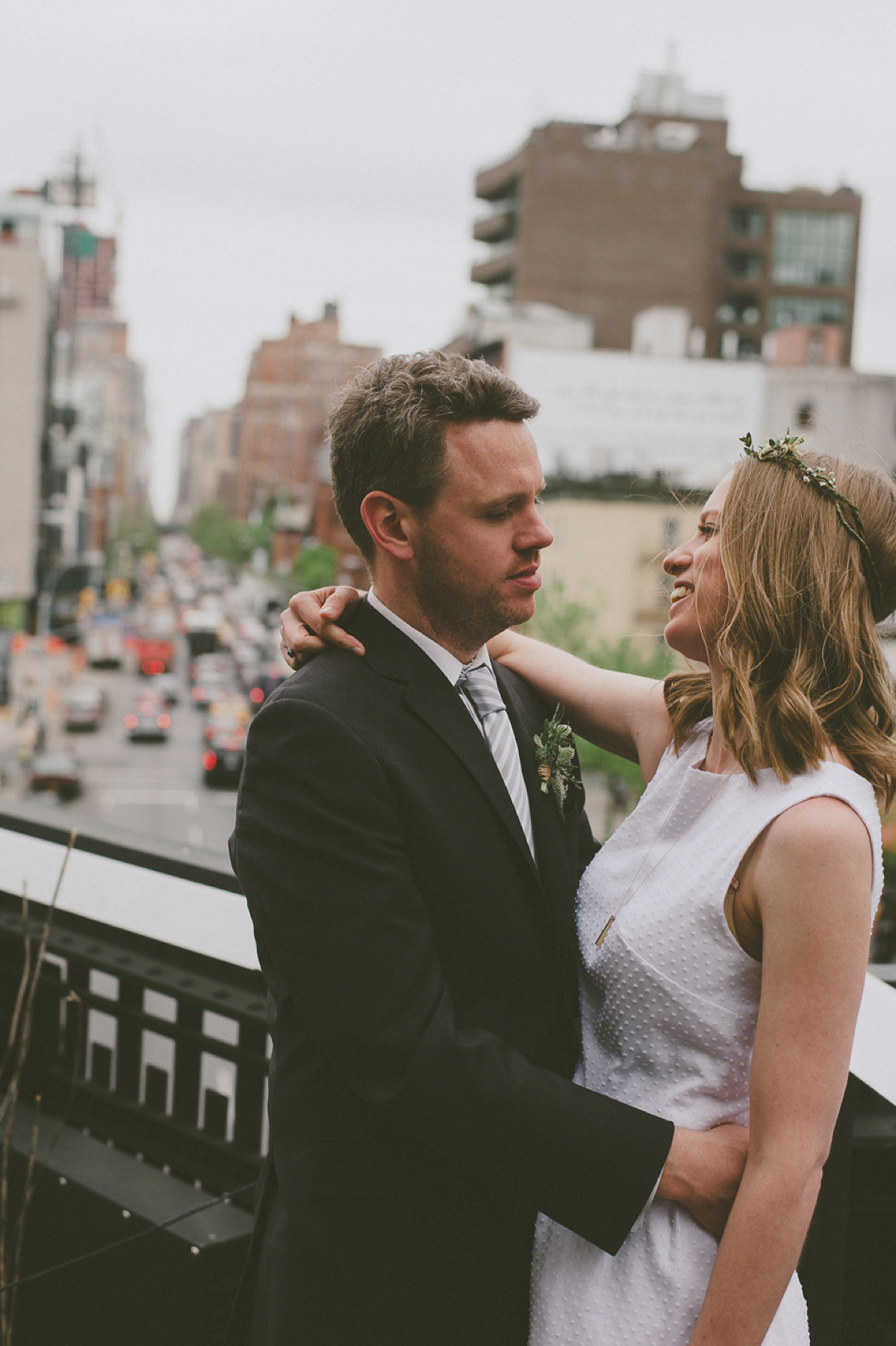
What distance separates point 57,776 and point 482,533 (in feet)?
111

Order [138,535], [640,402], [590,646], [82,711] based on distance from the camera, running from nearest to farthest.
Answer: [590,646]
[82,711]
[640,402]
[138,535]

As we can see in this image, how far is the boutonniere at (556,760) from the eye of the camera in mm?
1986

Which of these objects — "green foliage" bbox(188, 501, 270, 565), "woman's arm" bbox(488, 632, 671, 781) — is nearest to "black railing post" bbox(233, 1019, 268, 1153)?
"woman's arm" bbox(488, 632, 671, 781)

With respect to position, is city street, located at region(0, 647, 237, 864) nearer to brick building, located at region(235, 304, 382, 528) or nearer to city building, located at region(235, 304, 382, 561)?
city building, located at region(235, 304, 382, 561)

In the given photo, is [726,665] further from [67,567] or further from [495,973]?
[67,567]

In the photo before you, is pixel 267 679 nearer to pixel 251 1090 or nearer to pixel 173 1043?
pixel 173 1043

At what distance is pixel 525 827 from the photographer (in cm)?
193

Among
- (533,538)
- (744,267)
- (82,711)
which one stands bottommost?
(82,711)

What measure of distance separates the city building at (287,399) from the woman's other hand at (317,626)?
401 ft

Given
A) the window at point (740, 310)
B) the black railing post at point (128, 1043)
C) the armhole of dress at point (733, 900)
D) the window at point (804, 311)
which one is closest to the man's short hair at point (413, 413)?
the armhole of dress at point (733, 900)

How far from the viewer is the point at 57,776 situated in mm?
33562

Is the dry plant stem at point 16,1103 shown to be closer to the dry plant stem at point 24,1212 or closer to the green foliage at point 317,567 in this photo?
the dry plant stem at point 24,1212

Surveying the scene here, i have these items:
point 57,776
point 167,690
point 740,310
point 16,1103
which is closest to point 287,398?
point 740,310

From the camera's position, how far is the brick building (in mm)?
132125
